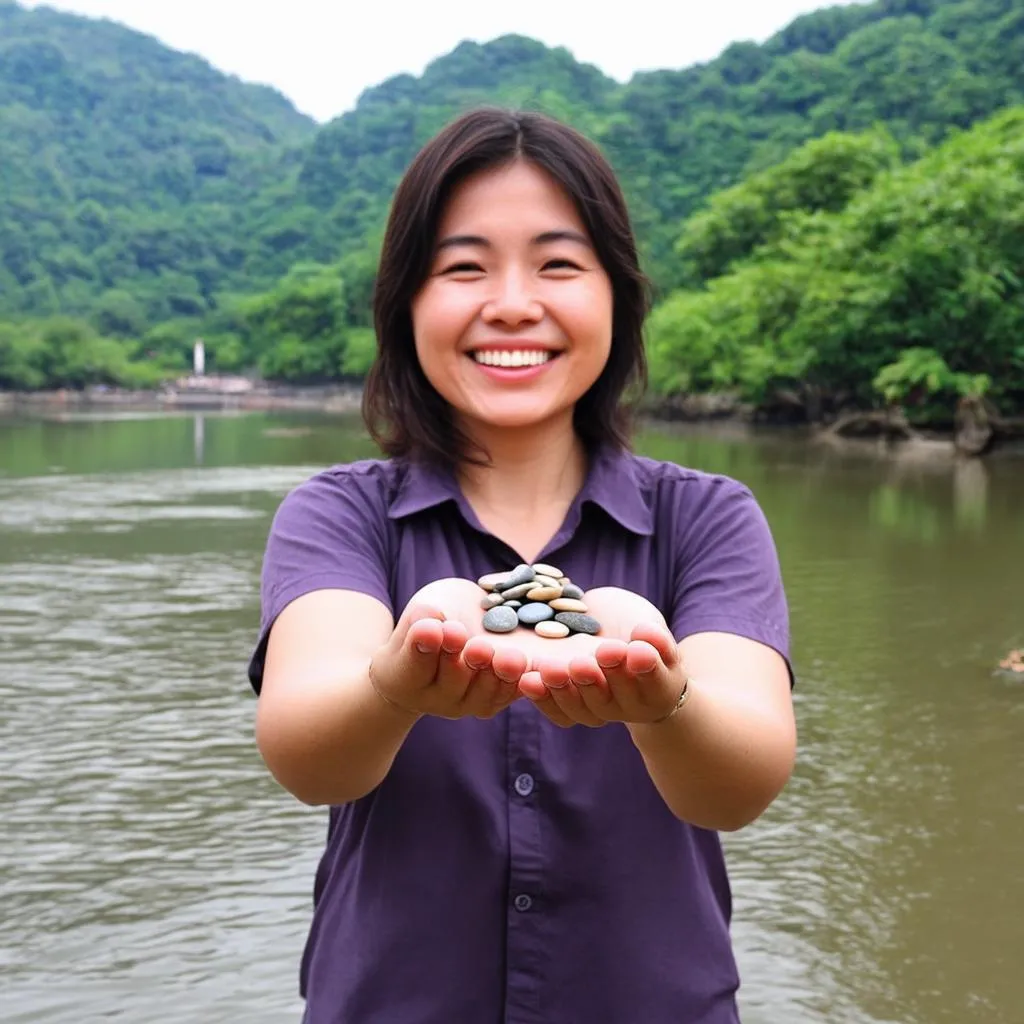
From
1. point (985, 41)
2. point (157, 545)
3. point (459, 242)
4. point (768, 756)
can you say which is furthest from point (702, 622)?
point (985, 41)

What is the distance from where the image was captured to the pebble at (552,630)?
3.86 feet

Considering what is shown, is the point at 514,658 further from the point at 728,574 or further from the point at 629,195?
the point at 629,195

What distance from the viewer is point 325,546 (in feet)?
4.81

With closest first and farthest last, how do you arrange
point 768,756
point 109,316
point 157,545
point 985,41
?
point 768,756
point 157,545
point 985,41
point 109,316

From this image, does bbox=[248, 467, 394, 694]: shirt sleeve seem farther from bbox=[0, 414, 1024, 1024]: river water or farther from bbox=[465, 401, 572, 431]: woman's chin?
bbox=[0, 414, 1024, 1024]: river water

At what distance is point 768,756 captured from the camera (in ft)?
4.39

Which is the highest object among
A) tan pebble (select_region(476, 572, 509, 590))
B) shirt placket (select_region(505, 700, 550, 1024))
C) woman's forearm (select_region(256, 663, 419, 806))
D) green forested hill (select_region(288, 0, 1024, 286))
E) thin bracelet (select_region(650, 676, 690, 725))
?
green forested hill (select_region(288, 0, 1024, 286))

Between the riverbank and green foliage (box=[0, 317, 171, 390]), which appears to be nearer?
the riverbank

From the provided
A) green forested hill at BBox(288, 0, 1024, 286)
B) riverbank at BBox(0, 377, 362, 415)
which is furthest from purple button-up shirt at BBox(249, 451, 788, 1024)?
riverbank at BBox(0, 377, 362, 415)

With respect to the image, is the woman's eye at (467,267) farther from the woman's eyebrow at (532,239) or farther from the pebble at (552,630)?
the pebble at (552,630)

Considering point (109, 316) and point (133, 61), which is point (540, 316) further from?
point (133, 61)

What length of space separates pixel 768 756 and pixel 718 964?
27 cm

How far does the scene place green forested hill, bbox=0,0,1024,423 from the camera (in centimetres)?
2309

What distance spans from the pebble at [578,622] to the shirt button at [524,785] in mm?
267
